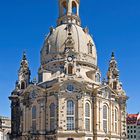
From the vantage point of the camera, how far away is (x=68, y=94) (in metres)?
81.6

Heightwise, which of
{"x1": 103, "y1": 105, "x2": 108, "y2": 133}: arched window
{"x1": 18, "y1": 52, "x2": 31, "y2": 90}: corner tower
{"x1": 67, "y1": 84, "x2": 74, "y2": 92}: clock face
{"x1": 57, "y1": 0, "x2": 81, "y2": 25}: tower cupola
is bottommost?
{"x1": 103, "y1": 105, "x2": 108, "y2": 133}: arched window

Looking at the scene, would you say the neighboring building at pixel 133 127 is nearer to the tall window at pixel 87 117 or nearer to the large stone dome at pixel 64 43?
the large stone dome at pixel 64 43

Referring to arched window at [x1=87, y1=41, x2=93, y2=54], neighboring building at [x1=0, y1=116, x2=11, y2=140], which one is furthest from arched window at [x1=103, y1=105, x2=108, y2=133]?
neighboring building at [x1=0, y1=116, x2=11, y2=140]

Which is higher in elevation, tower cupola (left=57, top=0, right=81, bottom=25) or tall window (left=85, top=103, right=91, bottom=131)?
tower cupola (left=57, top=0, right=81, bottom=25)

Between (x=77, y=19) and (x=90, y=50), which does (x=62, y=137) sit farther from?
(x=77, y=19)

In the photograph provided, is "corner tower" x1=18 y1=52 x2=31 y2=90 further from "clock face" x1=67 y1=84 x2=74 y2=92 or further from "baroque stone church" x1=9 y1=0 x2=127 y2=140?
"clock face" x1=67 y1=84 x2=74 y2=92

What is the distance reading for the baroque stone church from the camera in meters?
81.2

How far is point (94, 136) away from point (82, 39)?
82.7ft

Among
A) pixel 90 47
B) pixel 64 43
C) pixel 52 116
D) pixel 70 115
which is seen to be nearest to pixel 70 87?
pixel 70 115

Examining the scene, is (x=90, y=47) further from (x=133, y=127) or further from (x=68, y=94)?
(x=133, y=127)

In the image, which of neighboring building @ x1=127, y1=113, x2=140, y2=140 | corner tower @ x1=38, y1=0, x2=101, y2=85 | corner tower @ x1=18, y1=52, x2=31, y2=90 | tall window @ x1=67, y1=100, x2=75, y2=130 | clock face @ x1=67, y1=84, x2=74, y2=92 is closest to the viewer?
tall window @ x1=67, y1=100, x2=75, y2=130

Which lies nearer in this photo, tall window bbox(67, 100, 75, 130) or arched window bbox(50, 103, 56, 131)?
tall window bbox(67, 100, 75, 130)

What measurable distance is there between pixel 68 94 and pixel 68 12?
26832mm

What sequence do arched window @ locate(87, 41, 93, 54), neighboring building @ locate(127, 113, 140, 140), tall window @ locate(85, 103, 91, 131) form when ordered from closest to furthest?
tall window @ locate(85, 103, 91, 131) < arched window @ locate(87, 41, 93, 54) < neighboring building @ locate(127, 113, 140, 140)
